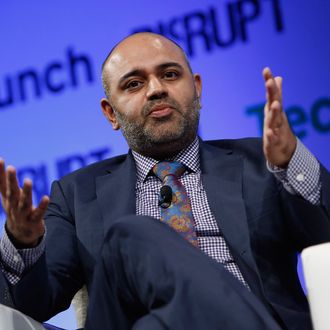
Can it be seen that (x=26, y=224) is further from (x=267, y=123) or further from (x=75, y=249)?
(x=267, y=123)

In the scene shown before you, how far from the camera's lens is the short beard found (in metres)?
2.01

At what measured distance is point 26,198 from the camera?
4.91 feet

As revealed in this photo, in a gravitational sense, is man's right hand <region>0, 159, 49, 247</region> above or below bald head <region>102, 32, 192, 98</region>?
below

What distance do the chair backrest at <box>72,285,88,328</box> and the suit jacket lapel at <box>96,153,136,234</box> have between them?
22cm

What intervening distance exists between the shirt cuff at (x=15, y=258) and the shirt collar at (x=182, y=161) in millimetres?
485

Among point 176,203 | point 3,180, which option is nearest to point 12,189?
point 3,180

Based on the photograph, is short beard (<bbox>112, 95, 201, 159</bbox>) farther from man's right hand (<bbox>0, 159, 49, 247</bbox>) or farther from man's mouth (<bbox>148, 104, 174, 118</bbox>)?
man's right hand (<bbox>0, 159, 49, 247</bbox>)

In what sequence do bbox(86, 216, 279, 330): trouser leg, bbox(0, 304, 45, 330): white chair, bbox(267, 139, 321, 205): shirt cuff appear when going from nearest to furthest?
bbox(86, 216, 279, 330): trouser leg → bbox(0, 304, 45, 330): white chair → bbox(267, 139, 321, 205): shirt cuff

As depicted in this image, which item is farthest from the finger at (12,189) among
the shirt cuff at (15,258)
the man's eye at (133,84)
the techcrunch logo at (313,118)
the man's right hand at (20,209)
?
the techcrunch logo at (313,118)

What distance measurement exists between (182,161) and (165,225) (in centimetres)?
77

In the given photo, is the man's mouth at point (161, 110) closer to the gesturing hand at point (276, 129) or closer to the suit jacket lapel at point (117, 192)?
the suit jacket lapel at point (117, 192)

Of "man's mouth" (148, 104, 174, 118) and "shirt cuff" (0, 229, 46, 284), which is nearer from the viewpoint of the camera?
"shirt cuff" (0, 229, 46, 284)

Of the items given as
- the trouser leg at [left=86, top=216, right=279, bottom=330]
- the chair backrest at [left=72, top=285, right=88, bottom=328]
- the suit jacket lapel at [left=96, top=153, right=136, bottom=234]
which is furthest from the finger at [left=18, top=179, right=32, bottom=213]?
the chair backrest at [left=72, top=285, right=88, bottom=328]

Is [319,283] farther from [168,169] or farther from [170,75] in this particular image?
[170,75]
